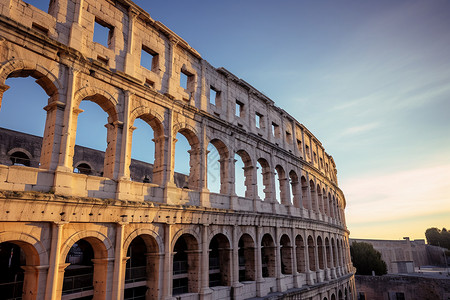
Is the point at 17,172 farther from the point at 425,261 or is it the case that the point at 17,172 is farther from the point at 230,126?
the point at 425,261

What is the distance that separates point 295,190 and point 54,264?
16.5 metres

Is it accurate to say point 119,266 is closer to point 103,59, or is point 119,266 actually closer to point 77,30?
point 103,59

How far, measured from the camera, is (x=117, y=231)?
33.7ft

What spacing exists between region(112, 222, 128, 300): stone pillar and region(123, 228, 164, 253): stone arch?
10.8 inches

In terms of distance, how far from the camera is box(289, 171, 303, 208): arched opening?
2162 cm

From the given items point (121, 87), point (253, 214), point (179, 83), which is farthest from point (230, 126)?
point (121, 87)

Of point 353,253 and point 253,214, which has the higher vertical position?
point 253,214

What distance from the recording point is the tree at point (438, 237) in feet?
260

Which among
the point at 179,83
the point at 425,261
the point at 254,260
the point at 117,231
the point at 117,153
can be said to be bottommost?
the point at 425,261

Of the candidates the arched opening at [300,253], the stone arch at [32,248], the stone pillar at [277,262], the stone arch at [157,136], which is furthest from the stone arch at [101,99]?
the arched opening at [300,253]

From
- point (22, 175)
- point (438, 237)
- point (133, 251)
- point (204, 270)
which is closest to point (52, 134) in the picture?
point (22, 175)

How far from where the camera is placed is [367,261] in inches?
1734

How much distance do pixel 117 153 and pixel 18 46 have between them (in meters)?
4.29

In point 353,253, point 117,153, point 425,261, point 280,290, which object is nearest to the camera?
point 117,153
